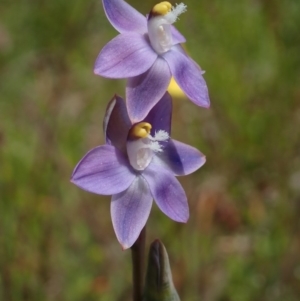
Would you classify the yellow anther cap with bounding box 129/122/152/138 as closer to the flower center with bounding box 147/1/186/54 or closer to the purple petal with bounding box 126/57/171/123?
the purple petal with bounding box 126/57/171/123

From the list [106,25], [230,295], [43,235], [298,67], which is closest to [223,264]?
[230,295]

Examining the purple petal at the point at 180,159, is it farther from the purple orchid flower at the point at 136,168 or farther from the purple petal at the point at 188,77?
the purple petal at the point at 188,77

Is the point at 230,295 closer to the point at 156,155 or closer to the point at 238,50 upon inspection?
the point at 156,155

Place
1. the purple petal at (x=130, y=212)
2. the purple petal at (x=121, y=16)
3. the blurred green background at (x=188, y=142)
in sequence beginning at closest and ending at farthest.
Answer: the purple petal at (x=130, y=212), the purple petal at (x=121, y=16), the blurred green background at (x=188, y=142)

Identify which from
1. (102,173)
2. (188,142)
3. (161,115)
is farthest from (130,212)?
(188,142)

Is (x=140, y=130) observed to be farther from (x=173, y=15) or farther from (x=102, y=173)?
(x=173, y=15)

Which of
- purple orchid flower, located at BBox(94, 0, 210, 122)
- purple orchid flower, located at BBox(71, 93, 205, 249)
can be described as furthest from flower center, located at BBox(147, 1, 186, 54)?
purple orchid flower, located at BBox(71, 93, 205, 249)

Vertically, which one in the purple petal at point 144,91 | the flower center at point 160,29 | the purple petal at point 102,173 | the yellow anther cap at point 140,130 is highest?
the flower center at point 160,29

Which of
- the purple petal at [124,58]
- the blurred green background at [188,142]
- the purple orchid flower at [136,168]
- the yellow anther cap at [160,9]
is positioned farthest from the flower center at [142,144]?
the blurred green background at [188,142]
